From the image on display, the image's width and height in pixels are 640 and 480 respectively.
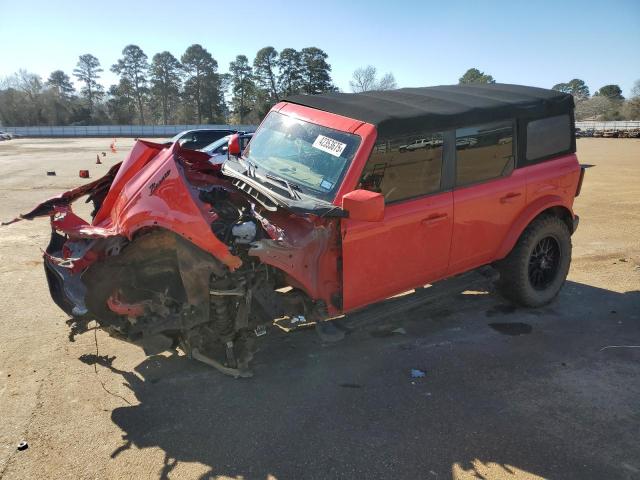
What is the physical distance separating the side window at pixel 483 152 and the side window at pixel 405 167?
0.26m

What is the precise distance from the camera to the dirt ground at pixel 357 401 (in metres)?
2.87

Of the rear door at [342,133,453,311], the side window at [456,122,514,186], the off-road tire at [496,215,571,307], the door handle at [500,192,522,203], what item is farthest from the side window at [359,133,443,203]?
the off-road tire at [496,215,571,307]

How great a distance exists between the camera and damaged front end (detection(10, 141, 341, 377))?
10.9ft

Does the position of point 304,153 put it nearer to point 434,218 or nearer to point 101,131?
point 434,218

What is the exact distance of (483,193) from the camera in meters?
4.38

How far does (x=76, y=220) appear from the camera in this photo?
369 cm

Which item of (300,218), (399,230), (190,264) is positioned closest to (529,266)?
(399,230)

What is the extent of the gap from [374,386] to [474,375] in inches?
33.0

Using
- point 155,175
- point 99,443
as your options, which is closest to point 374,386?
point 99,443

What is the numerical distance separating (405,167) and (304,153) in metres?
0.85

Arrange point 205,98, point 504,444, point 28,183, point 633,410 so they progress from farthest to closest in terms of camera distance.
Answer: point 205,98 → point 28,183 → point 633,410 → point 504,444

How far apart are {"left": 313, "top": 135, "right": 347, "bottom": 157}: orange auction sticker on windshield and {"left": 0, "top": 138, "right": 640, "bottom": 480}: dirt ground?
1.38 meters

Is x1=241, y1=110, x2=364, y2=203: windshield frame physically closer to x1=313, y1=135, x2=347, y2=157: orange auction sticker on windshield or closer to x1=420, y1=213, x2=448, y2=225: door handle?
x1=313, y1=135, x2=347, y2=157: orange auction sticker on windshield

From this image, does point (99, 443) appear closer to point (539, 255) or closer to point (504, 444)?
point (504, 444)
